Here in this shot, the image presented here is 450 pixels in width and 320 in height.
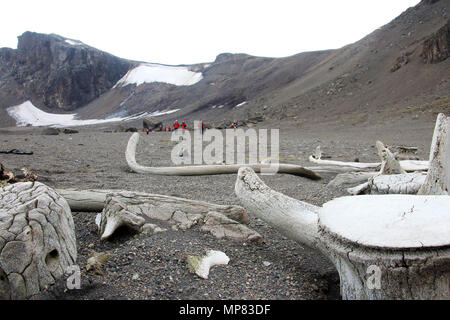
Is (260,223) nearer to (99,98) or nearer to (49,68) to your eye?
(99,98)

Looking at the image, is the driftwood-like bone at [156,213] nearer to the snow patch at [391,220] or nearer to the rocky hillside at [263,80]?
the snow patch at [391,220]

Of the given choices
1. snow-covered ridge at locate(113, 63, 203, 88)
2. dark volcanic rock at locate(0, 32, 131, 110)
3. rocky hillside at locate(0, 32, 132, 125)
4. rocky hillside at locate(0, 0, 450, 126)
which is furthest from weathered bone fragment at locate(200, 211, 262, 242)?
dark volcanic rock at locate(0, 32, 131, 110)

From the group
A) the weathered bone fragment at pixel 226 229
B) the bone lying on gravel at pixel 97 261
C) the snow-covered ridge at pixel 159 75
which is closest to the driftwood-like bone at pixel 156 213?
the weathered bone fragment at pixel 226 229

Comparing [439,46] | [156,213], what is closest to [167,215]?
[156,213]

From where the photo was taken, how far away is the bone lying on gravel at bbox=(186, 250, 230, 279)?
2.09 m

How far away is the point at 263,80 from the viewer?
139 feet

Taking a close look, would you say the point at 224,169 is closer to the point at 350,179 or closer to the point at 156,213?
the point at 350,179

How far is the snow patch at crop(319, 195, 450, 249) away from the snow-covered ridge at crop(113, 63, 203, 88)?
2303 inches

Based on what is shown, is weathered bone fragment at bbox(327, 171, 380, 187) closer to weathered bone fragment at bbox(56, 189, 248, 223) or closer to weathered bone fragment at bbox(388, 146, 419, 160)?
weathered bone fragment at bbox(388, 146, 419, 160)

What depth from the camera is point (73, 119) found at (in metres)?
53.0

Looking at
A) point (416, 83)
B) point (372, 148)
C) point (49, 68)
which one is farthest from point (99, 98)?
point (372, 148)

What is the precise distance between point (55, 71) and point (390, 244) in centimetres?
6931

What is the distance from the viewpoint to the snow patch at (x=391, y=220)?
1.48 meters
